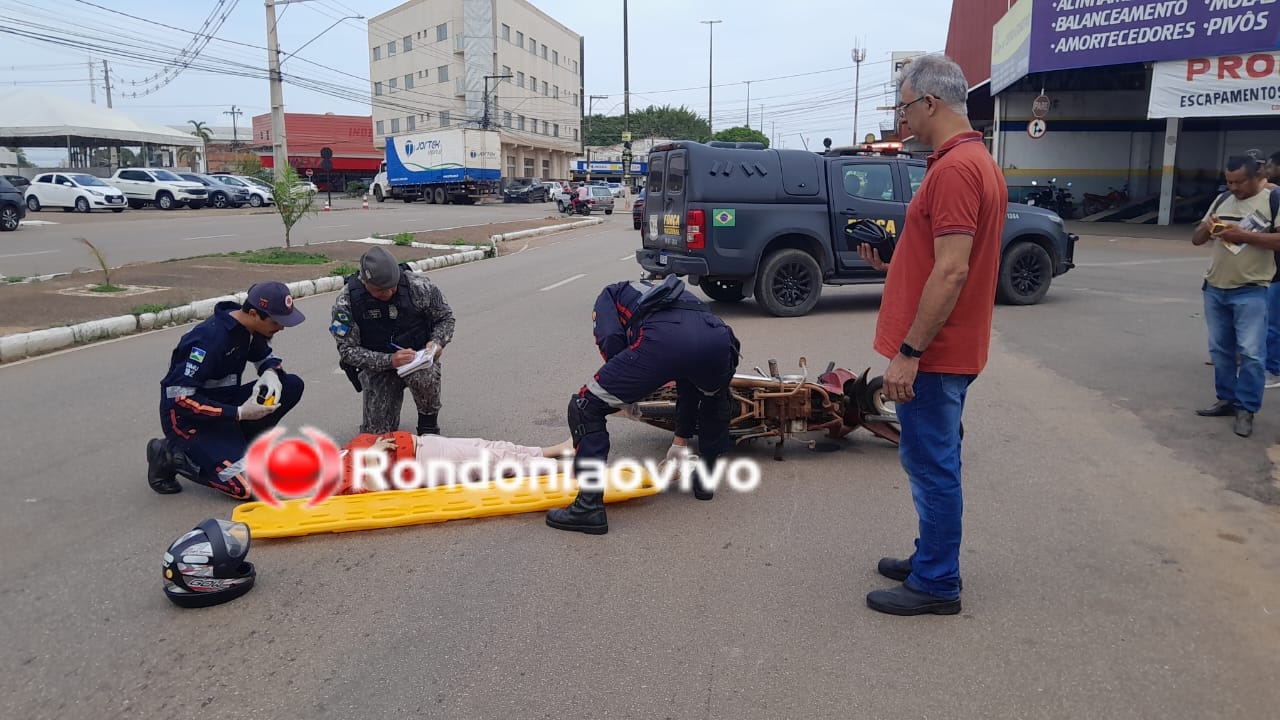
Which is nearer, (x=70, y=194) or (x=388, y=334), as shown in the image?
(x=388, y=334)

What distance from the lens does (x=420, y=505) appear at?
4711 mm

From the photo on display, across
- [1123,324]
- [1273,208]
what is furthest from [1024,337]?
[1273,208]

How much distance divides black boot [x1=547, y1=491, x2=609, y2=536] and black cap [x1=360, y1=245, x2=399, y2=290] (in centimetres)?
190

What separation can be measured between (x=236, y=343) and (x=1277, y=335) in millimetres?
7823

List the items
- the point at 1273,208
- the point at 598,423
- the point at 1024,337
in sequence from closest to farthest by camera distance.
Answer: the point at 598,423, the point at 1273,208, the point at 1024,337

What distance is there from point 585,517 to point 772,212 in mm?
7162

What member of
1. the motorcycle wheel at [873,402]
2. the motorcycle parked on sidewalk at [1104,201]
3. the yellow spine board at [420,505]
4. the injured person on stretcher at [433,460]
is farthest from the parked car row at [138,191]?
the motorcycle wheel at [873,402]

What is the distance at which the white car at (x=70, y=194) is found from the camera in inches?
1296

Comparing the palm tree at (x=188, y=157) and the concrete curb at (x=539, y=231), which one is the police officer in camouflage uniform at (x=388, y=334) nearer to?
the concrete curb at (x=539, y=231)

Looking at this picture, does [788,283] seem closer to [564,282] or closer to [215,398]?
[564,282]

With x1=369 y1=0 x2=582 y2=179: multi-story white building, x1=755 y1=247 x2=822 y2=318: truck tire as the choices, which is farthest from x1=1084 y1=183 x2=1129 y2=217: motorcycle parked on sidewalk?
x1=369 y1=0 x2=582 y2=179: multi-story white building

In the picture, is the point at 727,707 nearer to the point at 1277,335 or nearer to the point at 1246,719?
the point at 1246,719

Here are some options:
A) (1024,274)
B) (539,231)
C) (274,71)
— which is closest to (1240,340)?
(1024,274)

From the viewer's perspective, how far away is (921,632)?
3508mm
